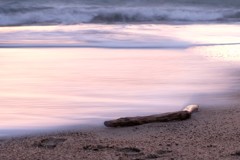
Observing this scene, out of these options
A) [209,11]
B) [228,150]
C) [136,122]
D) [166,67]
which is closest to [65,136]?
[136,122]

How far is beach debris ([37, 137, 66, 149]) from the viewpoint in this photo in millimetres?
3442

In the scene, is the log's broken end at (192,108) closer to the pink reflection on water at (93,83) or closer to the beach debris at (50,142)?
the pink reflection on water at (93,83)

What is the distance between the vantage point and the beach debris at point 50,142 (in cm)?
344

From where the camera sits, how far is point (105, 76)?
6.39m

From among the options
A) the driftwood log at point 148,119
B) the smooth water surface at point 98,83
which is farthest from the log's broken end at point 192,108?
the smooth water surface at point 98,83

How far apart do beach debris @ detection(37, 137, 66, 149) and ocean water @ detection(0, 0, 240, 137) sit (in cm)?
29

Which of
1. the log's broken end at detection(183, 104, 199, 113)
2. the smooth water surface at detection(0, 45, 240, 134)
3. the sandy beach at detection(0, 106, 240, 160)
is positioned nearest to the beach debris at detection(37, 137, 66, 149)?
the sandy beach at detection(0, 106, 240, 160)

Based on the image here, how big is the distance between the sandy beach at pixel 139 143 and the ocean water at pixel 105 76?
31cm

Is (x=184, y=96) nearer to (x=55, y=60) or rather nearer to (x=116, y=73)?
(x=116, y=73)

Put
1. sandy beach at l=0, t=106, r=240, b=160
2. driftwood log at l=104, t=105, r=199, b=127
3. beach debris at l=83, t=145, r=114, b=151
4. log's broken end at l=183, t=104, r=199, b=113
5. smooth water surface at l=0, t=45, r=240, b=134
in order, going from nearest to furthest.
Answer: sandy beach at l=0, t=106, r=240, b=160 → beach debris at l=83, t=145, r=114, b=151 → driftwood log at l=104, t=105, r=199, b=127 → log's broken end at l=183, t=104, r=199, b=113 → smooth water surface at l=0, t=45, r=240, b=134

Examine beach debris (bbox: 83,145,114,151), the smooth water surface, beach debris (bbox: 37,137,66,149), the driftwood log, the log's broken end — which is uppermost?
the smooth water surface

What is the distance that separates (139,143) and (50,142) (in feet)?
1.86

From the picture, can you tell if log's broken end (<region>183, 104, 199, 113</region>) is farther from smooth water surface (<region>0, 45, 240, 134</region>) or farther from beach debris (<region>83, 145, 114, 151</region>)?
beach debris (<region>83, 145, 114, 151</region>)

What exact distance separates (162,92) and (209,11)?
50.4 ft
